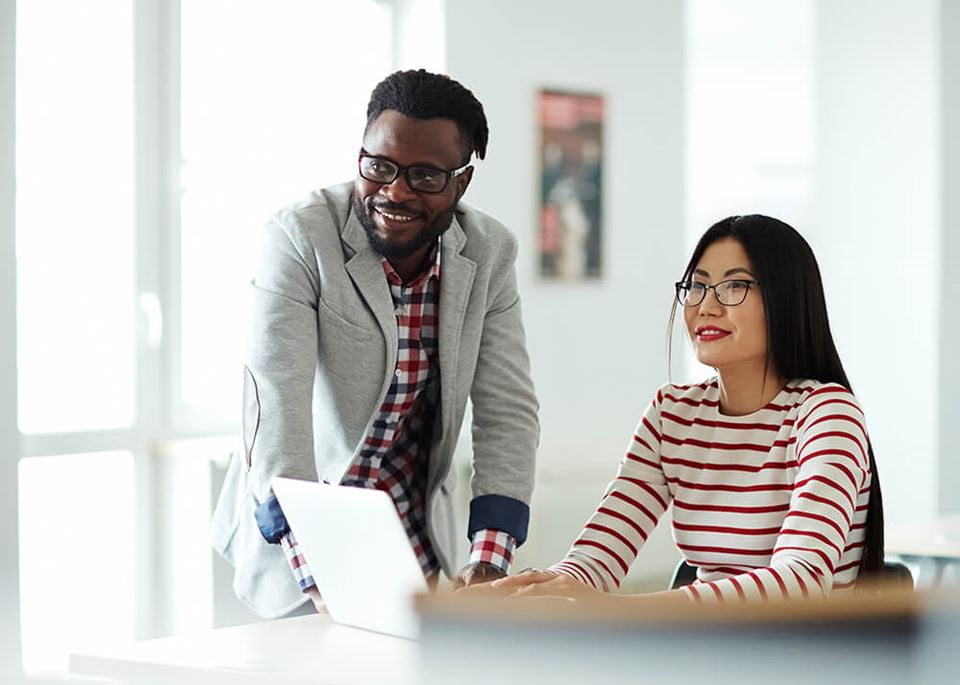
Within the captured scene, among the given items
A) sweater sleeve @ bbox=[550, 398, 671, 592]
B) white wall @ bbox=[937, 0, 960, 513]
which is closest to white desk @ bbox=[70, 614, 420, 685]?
sweater sleeve @ bbox=[550, 398, 671, 592]

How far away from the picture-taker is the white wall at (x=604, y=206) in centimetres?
424

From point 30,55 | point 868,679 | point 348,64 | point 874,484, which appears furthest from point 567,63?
point 868,679

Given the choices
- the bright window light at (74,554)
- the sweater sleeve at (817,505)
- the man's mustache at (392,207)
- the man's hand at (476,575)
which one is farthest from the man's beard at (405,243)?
the bright window light at (74,554)

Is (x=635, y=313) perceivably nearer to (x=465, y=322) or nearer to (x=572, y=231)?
(x=572, y=231)

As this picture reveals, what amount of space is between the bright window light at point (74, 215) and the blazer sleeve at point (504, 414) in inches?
64.7

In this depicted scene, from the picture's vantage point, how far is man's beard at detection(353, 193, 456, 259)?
1798 mm

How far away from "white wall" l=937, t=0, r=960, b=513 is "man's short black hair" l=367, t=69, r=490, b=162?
344 cm

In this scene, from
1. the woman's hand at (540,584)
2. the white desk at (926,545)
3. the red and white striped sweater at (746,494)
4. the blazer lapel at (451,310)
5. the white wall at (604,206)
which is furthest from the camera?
the white wall at (604,206)

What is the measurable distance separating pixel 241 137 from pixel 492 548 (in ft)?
7.77

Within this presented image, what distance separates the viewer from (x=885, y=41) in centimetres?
501

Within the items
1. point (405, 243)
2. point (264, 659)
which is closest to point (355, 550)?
point (264, 659)

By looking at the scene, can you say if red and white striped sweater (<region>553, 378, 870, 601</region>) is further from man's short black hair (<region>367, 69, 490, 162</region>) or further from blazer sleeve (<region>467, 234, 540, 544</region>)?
man's short black hair (<region>367, 69, 490, 162</region>)

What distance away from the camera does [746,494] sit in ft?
5.58

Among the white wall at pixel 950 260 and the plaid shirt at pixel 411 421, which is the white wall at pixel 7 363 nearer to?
the plaid shirt at pixel 411 421
